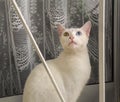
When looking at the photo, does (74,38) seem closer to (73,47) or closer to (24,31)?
(73,47)

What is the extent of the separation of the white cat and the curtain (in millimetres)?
163

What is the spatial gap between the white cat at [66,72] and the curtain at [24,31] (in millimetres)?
163

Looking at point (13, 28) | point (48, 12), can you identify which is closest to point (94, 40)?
point (48, 12)

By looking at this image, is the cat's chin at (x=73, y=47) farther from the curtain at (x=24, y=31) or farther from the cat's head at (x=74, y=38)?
the curtain at (x=24, y=31)

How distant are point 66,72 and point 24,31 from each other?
0.27 m

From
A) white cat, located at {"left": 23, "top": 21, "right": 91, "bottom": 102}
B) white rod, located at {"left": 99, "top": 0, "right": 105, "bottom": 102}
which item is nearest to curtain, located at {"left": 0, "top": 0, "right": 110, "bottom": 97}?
white cat, located at {"left": 23, "top": 21, "right": 91, "bottom": 102}

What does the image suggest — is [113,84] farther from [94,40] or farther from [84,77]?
[84,77]

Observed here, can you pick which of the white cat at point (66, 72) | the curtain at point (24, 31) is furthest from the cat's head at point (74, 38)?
the curtain at point (24, 31)

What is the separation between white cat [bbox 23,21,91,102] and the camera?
0.82 metres

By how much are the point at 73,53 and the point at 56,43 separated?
209 millimetres

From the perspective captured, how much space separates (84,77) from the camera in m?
0.87

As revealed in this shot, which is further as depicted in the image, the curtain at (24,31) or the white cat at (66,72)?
the curtain at (24,31)

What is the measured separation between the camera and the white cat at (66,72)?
82 centimetres

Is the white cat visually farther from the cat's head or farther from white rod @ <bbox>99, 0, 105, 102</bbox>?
white rod @ <bbox>99, 0, 105, 102</bbox>
